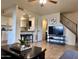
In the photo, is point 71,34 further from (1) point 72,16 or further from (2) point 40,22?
(2) point 40,22

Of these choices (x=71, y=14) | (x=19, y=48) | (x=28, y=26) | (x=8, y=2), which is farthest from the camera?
(x=28, y=26)

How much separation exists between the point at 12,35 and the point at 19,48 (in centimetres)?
424

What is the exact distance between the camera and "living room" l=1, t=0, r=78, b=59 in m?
7.03

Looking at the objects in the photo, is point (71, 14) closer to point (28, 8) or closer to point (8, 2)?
point (28, 8)

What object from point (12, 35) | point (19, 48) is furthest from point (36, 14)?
point (19, 48)

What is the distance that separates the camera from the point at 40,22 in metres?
9.72

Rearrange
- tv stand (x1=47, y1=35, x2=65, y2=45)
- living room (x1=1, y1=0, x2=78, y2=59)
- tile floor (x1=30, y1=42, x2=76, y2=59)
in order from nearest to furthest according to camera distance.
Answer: tile floor (x1=30, y1=42, x2=76, y2=59), living room (x1=1, y1=0, x2=78, y2=59), tv stand (x1=47, y1=35, x2=65, y2=45)

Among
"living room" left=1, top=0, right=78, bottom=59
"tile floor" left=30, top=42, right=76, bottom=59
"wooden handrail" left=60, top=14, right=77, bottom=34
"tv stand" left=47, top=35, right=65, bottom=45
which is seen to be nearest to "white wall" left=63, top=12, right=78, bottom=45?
"living room" left=1, top=0, right=78, bottom=59

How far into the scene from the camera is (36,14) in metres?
9.38

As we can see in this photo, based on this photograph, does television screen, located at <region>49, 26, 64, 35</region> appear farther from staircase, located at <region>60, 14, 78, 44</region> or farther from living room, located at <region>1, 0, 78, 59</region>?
staircase, located at <region>60, 14, 78, 44</region>

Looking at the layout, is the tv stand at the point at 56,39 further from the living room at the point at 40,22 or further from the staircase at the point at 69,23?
the staircase at the point at 69,23

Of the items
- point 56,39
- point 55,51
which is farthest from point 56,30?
point 55,51

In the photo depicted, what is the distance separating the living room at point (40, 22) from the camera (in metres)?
7.03

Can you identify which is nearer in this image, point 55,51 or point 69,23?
point 55,51
